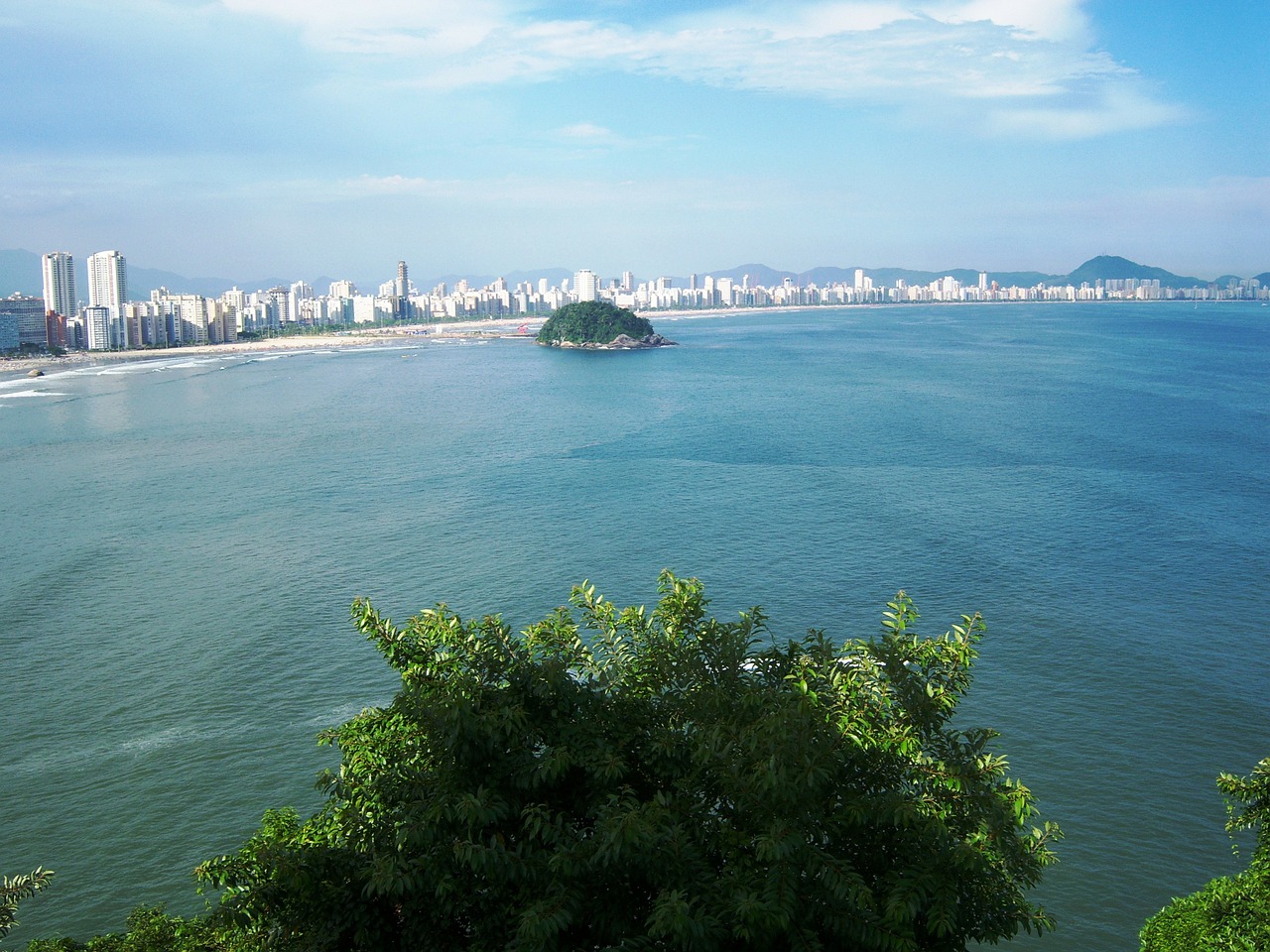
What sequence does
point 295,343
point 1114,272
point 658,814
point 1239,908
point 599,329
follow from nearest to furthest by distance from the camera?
point 658,814 < point 1239,908 < point 599,329 < point 295,343 < point 1114,272

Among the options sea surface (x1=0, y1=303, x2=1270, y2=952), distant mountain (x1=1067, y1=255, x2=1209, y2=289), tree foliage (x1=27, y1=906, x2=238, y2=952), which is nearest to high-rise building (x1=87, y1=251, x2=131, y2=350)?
sea surface (x1=0, y1=303, x2=1270, y2=952)

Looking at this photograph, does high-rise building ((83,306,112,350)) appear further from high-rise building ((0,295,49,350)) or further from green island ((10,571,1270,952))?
green island ((10,571,1270,952))

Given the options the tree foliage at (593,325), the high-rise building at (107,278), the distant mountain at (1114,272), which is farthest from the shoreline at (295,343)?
the distant mountain at (1114,272)

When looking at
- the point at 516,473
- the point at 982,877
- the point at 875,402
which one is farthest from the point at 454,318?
the point at 982,877

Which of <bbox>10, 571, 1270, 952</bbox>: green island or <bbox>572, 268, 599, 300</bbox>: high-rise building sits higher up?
<bbox>572, 268, 599, 300</bbox>: high-rise building

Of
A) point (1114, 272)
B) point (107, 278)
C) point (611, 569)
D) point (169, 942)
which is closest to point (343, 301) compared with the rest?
point (107, 278)

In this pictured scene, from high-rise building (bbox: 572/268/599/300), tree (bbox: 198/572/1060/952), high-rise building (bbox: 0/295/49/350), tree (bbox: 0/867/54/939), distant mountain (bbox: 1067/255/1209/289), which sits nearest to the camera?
tree (bbox: 198/572/1060/952)

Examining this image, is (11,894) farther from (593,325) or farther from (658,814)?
(593,325)
